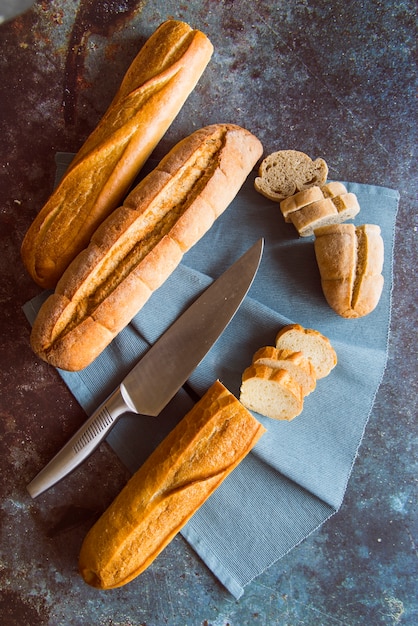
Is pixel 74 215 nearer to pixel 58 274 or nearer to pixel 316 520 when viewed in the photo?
pixel 58 274

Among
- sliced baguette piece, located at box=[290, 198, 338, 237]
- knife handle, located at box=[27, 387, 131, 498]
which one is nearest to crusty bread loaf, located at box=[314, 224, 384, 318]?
sliced baguette piece, located at box=[290, 198, 338, 237]

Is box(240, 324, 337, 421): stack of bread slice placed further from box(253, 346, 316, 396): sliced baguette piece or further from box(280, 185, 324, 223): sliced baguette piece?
box(280, 185, 324, 223): sliced baguette piece

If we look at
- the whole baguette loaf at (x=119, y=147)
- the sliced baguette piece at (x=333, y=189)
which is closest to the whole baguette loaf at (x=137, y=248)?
the whole baguette loaf at (x=119, y=147)

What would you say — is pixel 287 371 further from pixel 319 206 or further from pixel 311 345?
pixel 319 206

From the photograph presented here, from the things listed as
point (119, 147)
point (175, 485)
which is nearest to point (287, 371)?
point (175, 485)

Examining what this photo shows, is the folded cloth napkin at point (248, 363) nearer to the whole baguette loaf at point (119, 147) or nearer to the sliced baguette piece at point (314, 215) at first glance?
the sliced baguette piece at point (314, 215)

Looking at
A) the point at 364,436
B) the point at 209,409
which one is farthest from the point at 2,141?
the point at 364,436
